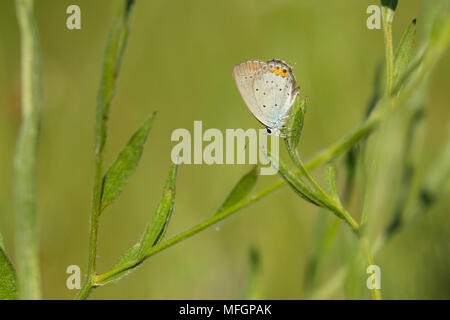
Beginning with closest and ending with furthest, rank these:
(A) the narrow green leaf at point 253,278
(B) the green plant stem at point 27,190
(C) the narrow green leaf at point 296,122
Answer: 1. (B) the green plant stem at point 27,190
2. (C) the narrow green leaf at point 296,122
3. (A) the narrow green leaf at point 253,278

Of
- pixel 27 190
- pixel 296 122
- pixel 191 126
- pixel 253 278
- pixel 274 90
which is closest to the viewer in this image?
pixel 27 190

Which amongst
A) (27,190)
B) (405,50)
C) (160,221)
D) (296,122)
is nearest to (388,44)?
(405,50)

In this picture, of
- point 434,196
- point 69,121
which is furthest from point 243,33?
point 434,196

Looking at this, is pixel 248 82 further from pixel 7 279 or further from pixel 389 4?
pixel 7 279

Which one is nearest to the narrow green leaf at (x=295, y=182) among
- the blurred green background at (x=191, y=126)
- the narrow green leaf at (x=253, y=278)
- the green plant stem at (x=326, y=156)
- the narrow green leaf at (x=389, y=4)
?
the green plant stem at (x=326, y=156)

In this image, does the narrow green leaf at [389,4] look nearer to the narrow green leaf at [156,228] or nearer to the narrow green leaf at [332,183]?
the narrow green leaf at [332,183]

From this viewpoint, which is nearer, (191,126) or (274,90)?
(274,90)

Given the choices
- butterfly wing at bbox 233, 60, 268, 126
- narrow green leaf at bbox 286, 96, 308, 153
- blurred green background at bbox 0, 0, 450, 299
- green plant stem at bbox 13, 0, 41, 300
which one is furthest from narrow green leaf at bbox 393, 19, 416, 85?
blurred green background at bbox 0, 0, 450, 299
